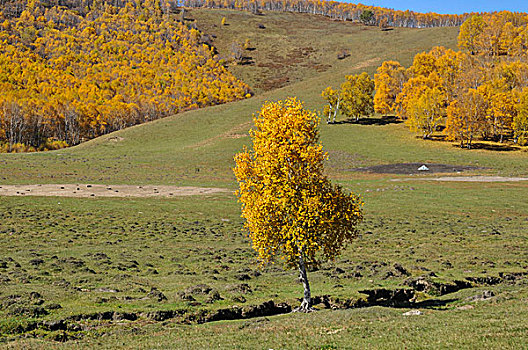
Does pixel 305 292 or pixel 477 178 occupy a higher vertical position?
pixel 305 292

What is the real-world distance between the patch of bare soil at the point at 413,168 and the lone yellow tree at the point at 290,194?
66.7 metres

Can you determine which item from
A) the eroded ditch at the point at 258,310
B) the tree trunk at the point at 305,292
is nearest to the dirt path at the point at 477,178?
the eroded ditch at the point at 258,310

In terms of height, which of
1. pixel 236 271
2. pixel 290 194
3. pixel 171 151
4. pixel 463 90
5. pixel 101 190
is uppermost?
pixel 463 90

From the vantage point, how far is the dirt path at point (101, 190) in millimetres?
64125

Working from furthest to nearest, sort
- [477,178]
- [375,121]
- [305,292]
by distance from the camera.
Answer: [375,121]
[477,178]
[305,292]

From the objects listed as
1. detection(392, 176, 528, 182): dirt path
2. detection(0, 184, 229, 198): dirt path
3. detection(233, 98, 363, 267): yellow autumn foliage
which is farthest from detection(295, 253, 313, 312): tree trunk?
detection(392, 176, 528, 182): dirt path

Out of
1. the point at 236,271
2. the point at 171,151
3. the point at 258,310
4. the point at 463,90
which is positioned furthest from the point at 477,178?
the point at 171,151

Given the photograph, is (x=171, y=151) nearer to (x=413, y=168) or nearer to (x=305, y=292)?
(x=413, y=168)

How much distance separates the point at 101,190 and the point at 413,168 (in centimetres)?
6002

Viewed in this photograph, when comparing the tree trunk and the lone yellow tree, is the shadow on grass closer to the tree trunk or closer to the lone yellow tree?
the lone yellow tree

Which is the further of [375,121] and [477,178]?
[375,121]

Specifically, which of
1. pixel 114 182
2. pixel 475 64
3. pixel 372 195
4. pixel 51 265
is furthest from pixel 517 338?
pixel 475 64

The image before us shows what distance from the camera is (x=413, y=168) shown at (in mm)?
89125

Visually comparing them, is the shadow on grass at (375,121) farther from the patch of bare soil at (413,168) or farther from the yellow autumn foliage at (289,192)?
the yellow autumn foliage at (289,192)
